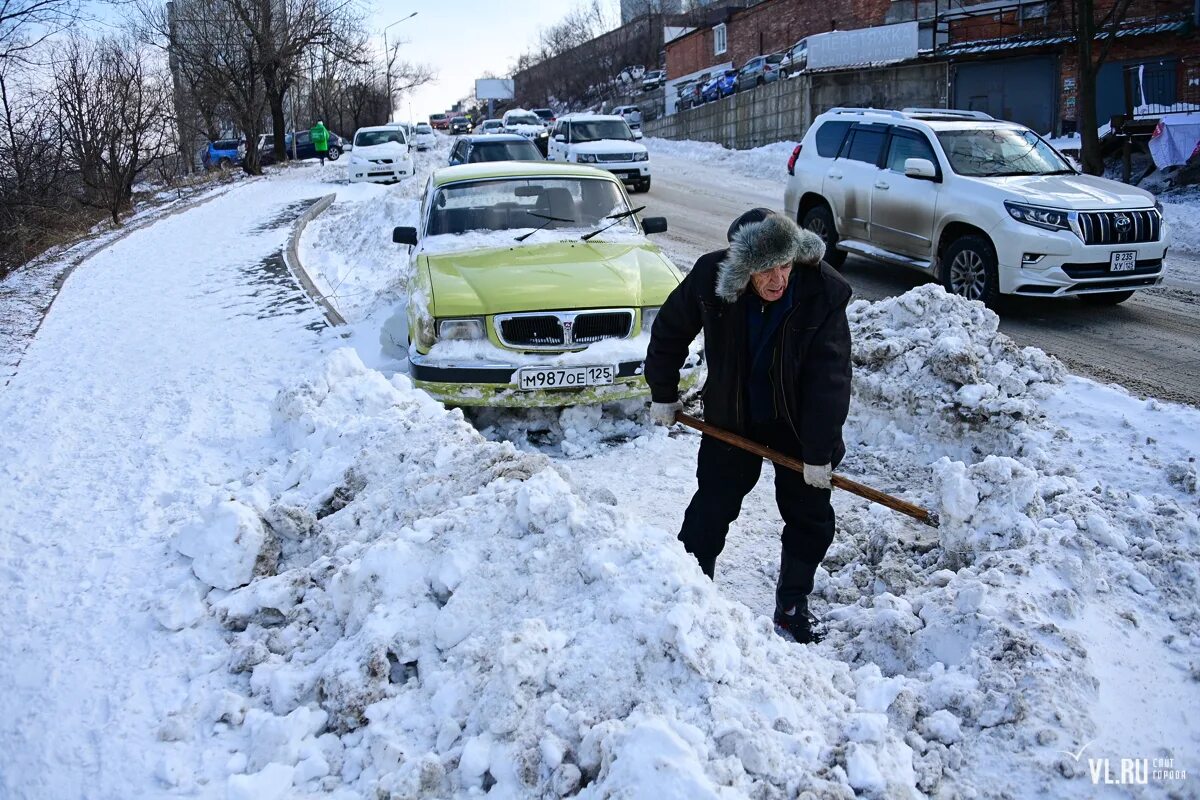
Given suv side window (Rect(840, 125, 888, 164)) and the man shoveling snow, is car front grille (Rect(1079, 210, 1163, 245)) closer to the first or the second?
suv side window (Rect(840, 125, 888, 164))

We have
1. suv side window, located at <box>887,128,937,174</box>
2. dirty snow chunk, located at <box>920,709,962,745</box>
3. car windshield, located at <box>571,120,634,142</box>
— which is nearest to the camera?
dirty snow chunk, located at <box>920,709,962,745</box>

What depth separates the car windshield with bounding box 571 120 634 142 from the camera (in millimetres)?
21281

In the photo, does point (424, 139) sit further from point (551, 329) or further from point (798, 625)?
point (798, 625)

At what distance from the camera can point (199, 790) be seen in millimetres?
2721

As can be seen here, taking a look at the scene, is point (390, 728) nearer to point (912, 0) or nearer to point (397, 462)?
point (397, 462)

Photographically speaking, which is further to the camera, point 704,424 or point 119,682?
point 704,424

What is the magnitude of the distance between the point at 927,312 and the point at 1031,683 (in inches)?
146

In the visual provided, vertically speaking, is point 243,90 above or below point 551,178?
above

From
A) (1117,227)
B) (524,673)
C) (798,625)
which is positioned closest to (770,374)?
(798,625)

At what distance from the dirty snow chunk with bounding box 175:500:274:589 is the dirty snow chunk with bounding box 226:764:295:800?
1.16 metres

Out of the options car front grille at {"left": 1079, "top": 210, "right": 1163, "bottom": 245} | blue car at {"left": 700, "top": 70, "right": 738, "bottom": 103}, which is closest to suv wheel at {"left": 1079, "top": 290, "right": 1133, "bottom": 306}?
car front grille at {"left": 1079, "top": 210, "right": 1163, "bottom": 245}

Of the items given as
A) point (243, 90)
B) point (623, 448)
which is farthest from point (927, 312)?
point (243, 90)

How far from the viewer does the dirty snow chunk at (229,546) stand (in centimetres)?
373

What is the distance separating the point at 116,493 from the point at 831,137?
8.66m
